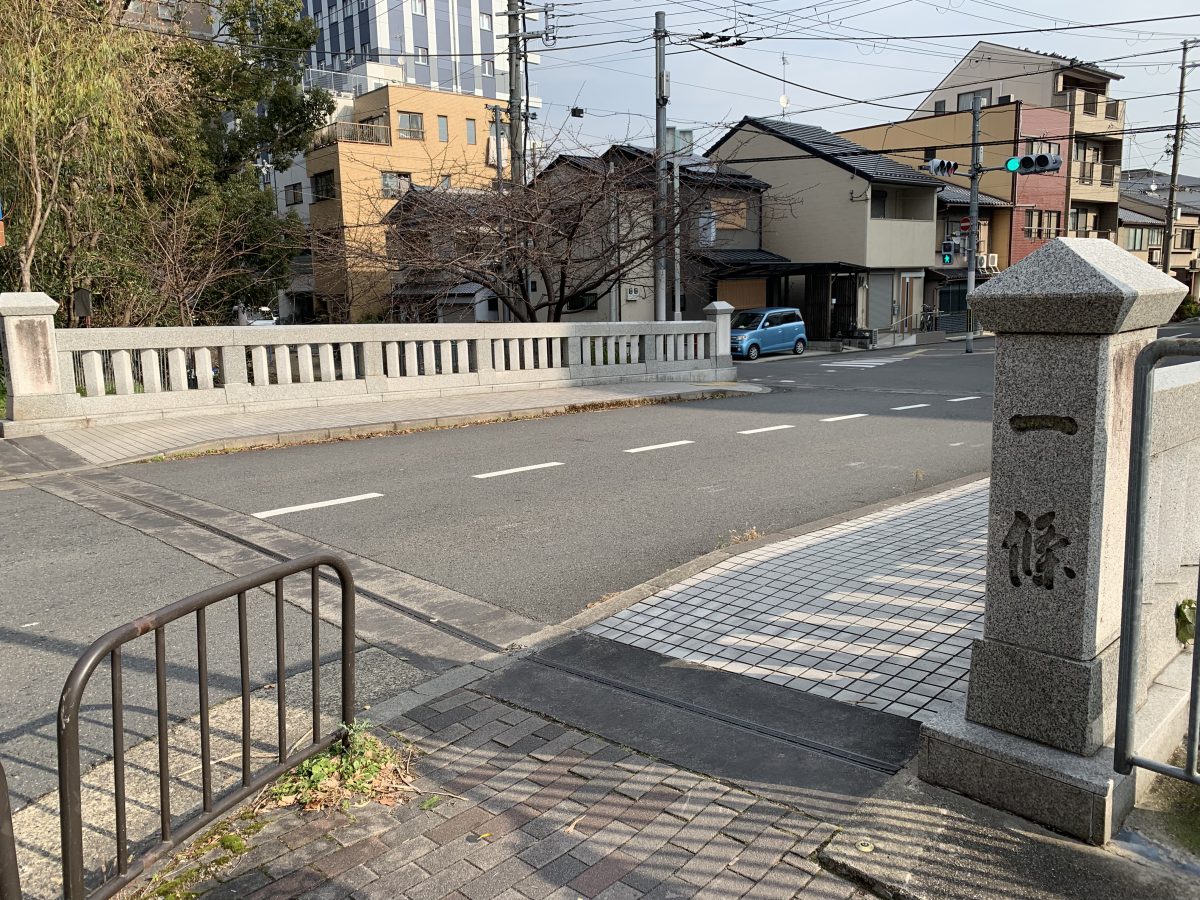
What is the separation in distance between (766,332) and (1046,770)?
31.1m

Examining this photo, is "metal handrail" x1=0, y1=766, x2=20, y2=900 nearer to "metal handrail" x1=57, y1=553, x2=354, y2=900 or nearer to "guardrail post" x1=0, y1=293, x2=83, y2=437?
"metal handrail" x1=57, y1=553, x2=354, y2=900

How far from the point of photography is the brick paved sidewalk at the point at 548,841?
9.70ft

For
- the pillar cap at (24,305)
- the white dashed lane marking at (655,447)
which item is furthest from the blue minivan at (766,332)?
the pillar cap at (24,305)

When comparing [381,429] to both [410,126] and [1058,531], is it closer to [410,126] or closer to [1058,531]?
[1058,531]

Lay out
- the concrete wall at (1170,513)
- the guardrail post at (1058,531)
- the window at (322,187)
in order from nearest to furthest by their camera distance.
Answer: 1. the guardrail post at (1058,531)
2. the concrete wall at (1170,513)
3. the window at (322,187)

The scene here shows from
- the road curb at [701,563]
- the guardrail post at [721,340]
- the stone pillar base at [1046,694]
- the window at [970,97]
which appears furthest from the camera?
the window at [970,97]

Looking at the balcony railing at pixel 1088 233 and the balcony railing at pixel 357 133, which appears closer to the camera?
the balcony railing at pixel 357 133

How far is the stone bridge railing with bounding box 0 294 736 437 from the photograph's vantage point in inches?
484

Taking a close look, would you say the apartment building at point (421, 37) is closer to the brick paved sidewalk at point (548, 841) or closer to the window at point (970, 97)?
the window at point (970, 97)

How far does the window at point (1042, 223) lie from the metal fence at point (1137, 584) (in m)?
50.2

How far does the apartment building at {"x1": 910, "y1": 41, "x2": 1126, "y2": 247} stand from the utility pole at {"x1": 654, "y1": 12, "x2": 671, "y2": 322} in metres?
26.9

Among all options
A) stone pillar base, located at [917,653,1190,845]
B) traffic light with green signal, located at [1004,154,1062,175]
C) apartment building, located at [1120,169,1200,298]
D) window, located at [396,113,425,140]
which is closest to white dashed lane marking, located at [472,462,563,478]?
stone pillar base, located at [917,653,1190,845]

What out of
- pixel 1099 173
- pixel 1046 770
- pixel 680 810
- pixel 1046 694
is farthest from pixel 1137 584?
pixel 1099 173

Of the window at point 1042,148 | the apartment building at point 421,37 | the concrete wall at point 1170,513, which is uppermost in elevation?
the apartment building at point 421,37
